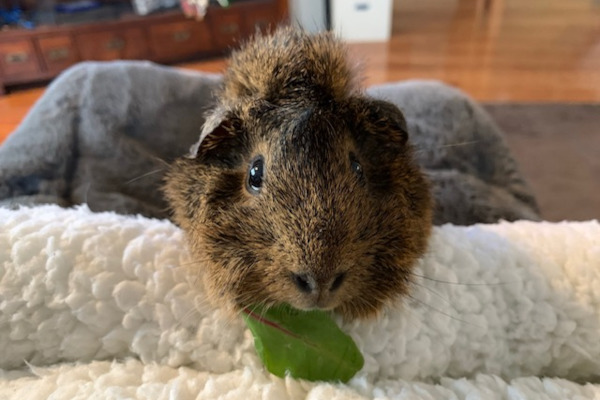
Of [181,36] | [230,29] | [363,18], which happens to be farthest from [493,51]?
[181,36]

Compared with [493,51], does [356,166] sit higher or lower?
higher

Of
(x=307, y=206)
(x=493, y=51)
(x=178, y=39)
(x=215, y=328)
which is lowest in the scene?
(x=493, y=51)

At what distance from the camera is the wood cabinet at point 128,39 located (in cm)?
295

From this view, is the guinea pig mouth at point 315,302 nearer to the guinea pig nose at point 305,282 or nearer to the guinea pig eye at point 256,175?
the guinea pig nose at point 305,282

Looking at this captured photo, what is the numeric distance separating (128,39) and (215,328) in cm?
285

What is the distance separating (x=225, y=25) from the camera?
337 centimetres

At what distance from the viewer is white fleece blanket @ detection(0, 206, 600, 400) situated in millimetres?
771

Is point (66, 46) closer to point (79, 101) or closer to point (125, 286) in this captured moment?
point (79, 101)

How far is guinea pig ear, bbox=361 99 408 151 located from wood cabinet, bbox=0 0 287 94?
2244 mm

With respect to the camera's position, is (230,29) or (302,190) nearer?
(302,190)

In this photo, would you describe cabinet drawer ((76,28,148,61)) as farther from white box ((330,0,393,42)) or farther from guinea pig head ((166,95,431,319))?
guinea pig head ((166,95,431,319))

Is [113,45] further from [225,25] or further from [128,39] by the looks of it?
[225,25]

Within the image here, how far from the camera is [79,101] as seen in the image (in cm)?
146

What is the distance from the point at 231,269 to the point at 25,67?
9.62ft
